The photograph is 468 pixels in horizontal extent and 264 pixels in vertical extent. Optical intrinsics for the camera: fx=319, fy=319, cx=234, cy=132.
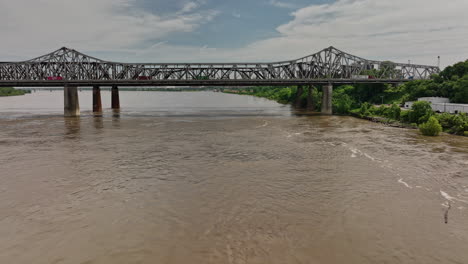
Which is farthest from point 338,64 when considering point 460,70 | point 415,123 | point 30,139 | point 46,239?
point 46,239

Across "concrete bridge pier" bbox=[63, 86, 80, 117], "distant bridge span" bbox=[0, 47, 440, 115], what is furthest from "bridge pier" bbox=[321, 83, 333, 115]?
"concrete bridge pier" bbox=[63, 86, 80, 117]

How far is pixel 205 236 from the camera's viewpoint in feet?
57.4

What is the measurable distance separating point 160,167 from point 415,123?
5850 cm

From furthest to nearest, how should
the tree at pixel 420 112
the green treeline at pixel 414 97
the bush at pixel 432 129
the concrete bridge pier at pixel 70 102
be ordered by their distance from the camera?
the concrete bridge pier at pixel 70 102, the tree at pixel 420 112, the green treeline at pixel 414 97, the bush at pixel 432 129

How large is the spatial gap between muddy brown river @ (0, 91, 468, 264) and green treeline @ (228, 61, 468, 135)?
69.4ft

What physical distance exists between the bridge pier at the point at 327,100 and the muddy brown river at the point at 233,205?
62.9 metres

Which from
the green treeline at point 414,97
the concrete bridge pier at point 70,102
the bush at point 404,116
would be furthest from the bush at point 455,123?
the concrete bridge pier at point 70,102

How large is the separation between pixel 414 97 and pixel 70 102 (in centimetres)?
10740

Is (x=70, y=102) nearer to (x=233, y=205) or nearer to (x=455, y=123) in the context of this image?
(x=233, y=205)

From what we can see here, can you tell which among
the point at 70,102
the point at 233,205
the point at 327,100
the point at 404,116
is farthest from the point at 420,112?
the point at 70,102

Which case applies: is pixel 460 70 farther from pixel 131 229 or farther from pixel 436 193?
pixel 131 229

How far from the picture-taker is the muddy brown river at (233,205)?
52.6 ft

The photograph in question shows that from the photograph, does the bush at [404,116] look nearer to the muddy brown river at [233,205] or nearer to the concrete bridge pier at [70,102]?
the muddy brown river at [233,205]

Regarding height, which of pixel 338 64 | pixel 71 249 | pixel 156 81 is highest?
pixel 338 64
